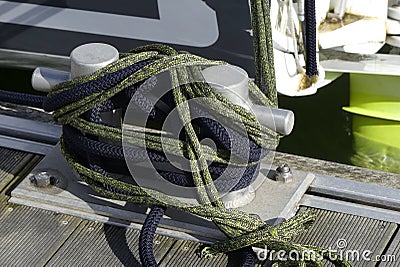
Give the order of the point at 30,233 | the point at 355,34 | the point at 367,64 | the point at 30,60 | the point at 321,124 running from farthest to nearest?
the point at 321,124 < the point at 30,60 < the point at 367,64 < the point at 355,34 < the point at 30,233

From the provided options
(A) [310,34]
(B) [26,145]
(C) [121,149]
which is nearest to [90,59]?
(C) [121,149]

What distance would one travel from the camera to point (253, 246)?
1676 millimetres

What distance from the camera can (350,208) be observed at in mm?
1807

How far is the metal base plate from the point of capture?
68.7 inches

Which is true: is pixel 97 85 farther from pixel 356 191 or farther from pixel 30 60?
pixel 30 60

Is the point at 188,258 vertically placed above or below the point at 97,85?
below

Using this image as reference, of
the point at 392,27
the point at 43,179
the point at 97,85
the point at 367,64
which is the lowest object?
the point at 367,64

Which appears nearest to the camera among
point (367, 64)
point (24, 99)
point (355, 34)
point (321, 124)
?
point (24, 99)

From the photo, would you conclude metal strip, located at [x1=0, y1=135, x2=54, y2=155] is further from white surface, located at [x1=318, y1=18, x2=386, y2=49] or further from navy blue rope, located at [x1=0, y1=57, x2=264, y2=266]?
white surface, located at [x1=318, y1=18, x2=386, y2=49]

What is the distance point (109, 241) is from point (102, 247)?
24 mm

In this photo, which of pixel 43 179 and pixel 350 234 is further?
pixel 43 179

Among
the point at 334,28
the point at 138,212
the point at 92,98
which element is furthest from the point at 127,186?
the point at 334,28

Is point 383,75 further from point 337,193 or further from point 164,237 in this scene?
point 164,237

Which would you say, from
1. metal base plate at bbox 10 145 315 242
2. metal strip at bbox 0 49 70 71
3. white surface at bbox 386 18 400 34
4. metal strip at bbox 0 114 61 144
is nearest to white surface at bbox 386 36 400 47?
white surface at bbox 386 18 400 34
